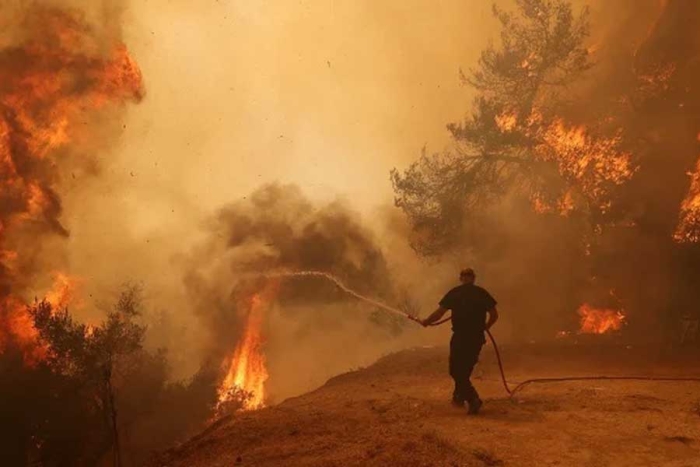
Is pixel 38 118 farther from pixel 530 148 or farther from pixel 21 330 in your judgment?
pixel 530 148

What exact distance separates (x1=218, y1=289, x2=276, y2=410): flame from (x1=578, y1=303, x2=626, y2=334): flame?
20.2 metres

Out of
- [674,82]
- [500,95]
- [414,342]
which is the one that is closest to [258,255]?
[414,342]

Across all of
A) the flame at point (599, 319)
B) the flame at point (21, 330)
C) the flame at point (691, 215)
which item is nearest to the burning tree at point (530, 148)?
the flame at point (691, 215)

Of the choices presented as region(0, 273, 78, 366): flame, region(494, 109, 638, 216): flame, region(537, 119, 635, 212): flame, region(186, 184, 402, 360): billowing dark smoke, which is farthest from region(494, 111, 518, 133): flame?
region(0, 273, 78, 366): flame

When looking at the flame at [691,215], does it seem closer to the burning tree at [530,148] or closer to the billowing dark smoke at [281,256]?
the burning tree at [530,148]

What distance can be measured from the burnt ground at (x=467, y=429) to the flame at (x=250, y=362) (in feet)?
77.7

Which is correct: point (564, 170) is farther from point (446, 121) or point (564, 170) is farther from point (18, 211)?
point (18, 211)

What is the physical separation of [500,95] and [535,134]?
2.19m

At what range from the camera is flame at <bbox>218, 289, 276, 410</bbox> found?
31609 mm

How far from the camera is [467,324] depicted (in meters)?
7.03

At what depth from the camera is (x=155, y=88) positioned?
40875mm

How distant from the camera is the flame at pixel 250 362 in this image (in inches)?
1244

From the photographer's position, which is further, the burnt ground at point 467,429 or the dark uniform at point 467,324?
the dark uniform at point 467,324

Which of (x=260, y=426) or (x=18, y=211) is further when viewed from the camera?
(x=18, y=211)
